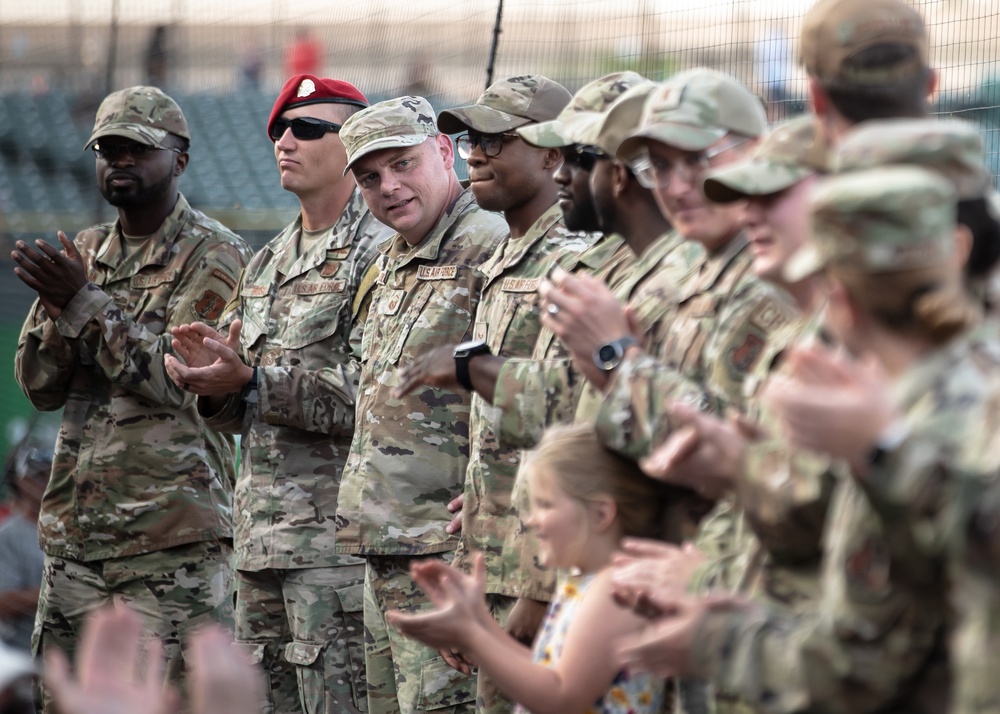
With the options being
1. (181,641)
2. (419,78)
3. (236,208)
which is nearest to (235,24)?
(236,208)

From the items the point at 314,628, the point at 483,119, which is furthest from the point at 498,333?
the point at 314,628

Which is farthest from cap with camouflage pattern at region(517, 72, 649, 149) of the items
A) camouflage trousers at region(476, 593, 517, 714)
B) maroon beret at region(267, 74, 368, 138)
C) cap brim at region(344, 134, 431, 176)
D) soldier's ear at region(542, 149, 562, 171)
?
maroon beret at region(267, 74, 368, 138)

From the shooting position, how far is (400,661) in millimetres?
4086

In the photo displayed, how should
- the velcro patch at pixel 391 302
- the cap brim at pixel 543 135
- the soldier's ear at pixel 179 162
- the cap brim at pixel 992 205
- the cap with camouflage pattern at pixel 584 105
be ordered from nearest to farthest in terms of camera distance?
the cap brim at pixel 992 205 → the cap with camouflage pattern at pixel 584 105 → the cap brim at pixel 543 135 → the velcro patch at pixel 391 302 → the soldier's ear at pixel 179 162

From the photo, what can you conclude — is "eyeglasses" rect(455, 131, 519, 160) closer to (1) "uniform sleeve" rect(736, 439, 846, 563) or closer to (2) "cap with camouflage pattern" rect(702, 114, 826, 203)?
(2) "cap with camouflage pattern" rect(702, 114, 826, 203)

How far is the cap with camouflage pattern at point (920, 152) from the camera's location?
1.92m

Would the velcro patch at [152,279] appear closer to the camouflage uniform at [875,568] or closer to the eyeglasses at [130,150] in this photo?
the eyeglasses at [130,150]

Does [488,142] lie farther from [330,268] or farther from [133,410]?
[133,410]

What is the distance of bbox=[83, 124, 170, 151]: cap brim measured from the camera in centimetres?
528

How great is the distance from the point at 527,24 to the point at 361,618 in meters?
2.74

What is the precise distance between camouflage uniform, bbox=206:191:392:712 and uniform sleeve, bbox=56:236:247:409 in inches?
11.9

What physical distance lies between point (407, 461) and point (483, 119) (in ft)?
3.26

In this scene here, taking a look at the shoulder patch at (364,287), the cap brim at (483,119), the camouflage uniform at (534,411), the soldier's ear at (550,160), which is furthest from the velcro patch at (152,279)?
the camouflage uniform at (534,411)

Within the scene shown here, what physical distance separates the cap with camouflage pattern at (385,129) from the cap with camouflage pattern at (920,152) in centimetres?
254
